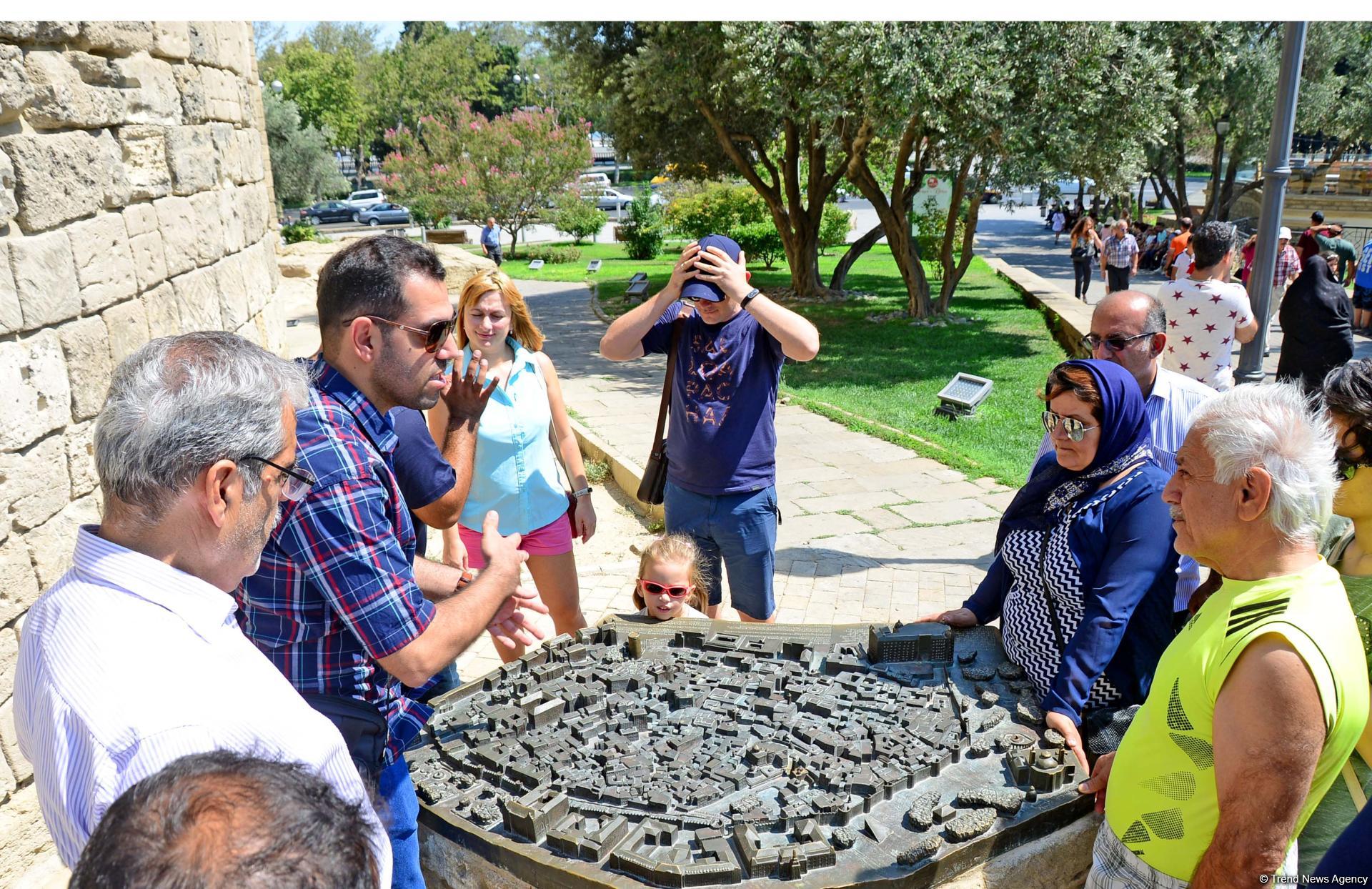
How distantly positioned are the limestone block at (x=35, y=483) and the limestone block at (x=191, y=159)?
1766 mm

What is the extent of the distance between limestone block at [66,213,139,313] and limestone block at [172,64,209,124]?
1.14 m

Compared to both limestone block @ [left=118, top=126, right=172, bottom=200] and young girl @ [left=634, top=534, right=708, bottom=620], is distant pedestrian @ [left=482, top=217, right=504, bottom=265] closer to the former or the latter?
limestone block @ [left=118, top=126, right=172, bottom=200]

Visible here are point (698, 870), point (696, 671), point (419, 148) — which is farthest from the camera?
point (419, 148)

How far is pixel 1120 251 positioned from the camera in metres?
15.5

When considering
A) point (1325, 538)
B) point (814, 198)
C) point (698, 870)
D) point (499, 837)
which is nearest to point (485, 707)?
point (499, 837)

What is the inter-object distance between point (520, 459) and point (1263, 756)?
112 inches

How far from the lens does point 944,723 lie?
8.62 ft

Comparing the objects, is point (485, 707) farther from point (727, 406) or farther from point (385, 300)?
point (727, 406)

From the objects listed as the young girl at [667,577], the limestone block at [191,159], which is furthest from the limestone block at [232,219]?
the young girl at [667,577]

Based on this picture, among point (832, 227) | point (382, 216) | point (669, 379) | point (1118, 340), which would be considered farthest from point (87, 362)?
point (382, 216)

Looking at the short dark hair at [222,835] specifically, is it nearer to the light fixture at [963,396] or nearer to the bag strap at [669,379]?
the bag strap at [669,379]

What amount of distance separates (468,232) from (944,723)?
1230 inches

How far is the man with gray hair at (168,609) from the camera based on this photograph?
1.23 meters

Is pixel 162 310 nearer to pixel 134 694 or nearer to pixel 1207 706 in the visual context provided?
pixel 134 694
